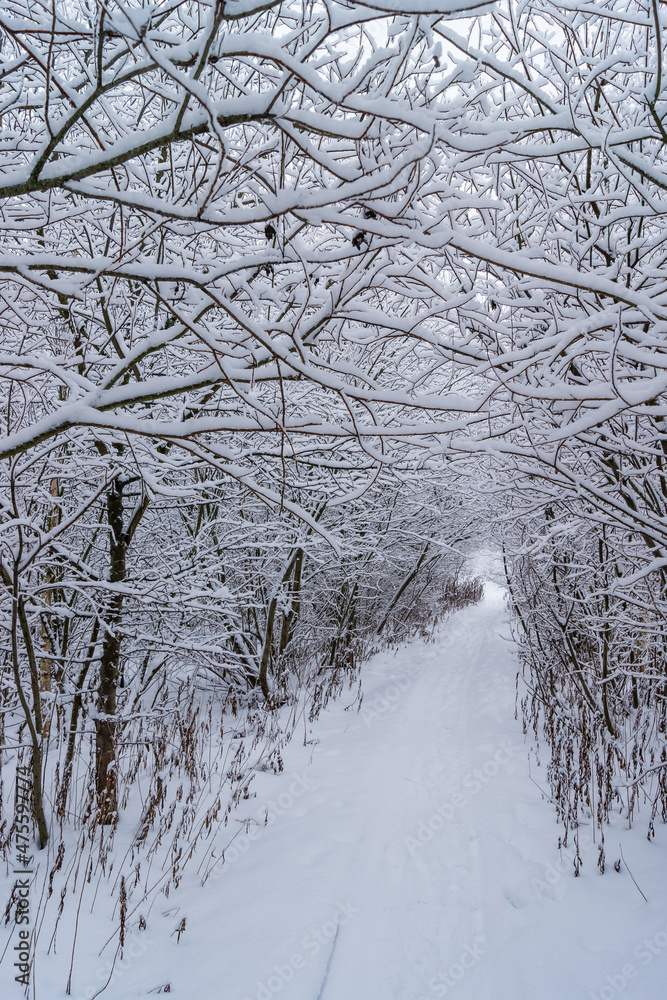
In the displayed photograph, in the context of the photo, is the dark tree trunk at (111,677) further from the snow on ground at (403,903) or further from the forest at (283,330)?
the snow on ground at (403,903)

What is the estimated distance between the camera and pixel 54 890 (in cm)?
278

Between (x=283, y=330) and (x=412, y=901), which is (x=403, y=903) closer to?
(x=412, y=901)

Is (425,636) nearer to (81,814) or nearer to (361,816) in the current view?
(361,816)

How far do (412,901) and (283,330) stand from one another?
127 inches

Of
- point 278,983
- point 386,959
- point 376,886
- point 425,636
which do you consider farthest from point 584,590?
point 425,636

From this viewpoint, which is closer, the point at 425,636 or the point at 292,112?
the point at 292,112

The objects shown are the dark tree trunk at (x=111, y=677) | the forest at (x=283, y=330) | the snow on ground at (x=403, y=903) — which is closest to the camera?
the forest at (x=283, y=330)

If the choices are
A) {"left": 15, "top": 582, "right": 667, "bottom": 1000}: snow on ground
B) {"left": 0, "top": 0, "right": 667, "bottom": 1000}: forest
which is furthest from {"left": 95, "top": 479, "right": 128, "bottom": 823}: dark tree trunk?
{"left": 15, "top": 582, "right": 667, "bottom": 1000}: snow on ground

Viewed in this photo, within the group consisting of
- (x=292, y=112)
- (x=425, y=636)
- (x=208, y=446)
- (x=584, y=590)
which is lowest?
(x=425, y=636)

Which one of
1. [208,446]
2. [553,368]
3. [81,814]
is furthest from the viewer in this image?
[81,814]

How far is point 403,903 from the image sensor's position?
3029 mm

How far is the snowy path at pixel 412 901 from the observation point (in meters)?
2.40

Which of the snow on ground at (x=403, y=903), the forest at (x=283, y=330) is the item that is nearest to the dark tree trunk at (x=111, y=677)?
the forest at (x=283, y=330)

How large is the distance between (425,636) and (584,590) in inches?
326
